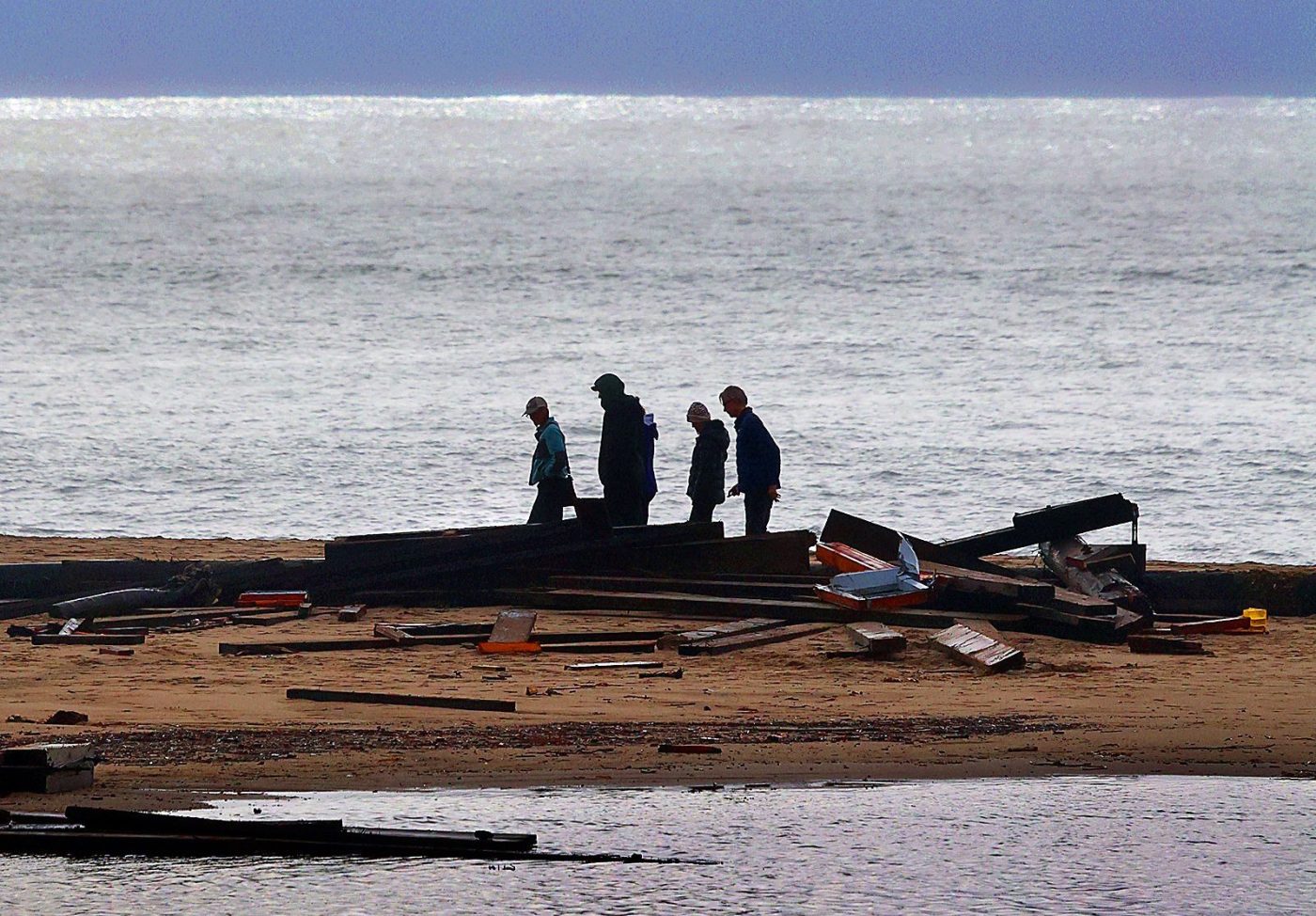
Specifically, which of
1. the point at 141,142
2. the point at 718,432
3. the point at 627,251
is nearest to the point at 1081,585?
the point at 718,432

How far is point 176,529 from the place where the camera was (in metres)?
23.0

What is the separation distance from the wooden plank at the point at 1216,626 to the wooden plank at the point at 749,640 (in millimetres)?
2690

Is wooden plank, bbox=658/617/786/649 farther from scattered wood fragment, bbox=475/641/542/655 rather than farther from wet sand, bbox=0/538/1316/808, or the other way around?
scattered wood fragment, bbox=475/641/542/655

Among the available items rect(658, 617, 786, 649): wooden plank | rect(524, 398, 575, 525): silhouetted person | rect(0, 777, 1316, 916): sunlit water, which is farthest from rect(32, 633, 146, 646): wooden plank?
rect(0, 777, 1316, 916): sunlit water

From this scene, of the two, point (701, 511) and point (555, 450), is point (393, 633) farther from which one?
point (701, 511)

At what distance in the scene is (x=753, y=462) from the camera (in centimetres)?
1546

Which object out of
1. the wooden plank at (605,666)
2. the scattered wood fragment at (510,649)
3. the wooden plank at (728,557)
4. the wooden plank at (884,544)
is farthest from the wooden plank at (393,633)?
the wooden plank at (884,544)

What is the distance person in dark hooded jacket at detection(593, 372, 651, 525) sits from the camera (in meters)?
15.5

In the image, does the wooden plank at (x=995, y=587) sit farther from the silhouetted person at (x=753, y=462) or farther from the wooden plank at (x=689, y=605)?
the silhouetted person at (x=753, y=462)

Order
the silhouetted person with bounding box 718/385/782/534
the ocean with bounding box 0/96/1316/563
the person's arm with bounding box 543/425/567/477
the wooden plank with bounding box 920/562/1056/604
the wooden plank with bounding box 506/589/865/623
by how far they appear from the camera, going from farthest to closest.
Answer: the ocean with bounding box 0/96/1316/563, the silhouetted person with bounding box 718/385/782/534, the person's arm with bounding box 543/425/567/477, the wooden plank with bounding box 506/589/865/623, the wooden plank with bounding box 920/562/1056/604

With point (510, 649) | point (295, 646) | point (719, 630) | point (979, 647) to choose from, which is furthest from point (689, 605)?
point (295, 646)

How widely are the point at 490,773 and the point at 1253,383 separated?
32.5m

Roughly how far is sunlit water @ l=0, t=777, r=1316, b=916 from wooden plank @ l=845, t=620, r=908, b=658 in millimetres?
3643

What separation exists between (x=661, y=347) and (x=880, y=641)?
119ft
